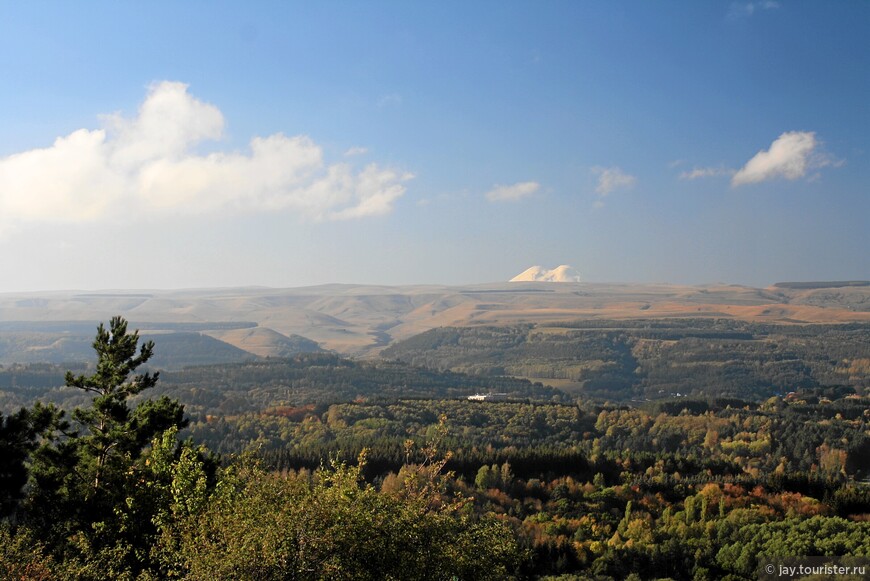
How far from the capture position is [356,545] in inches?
1080

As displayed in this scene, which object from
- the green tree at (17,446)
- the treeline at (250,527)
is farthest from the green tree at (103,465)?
the green tree at (17,446)

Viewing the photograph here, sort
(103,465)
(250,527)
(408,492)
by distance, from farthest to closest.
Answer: (103,465), (408,492), (250,527)

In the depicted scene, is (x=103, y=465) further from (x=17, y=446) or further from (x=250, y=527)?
(x=250, y=527)

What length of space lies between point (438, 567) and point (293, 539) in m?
5.88

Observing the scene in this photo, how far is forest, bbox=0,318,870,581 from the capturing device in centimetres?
2847

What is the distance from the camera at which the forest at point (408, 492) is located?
93.4 ft

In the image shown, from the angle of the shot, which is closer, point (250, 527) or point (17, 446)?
point (250, 527)

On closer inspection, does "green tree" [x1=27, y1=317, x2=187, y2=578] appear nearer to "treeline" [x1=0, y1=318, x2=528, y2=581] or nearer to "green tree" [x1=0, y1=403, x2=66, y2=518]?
"treeline" [x1=0, y1=318, x2=528, y2=581]

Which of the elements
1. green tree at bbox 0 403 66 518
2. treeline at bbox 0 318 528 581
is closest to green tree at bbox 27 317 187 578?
treeline at bbox 0 318 528 581

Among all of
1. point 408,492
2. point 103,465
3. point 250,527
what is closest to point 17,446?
point 103,465

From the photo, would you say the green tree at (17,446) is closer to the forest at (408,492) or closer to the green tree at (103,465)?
the forest at (408,492)

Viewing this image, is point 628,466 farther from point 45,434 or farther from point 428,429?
point 45,434

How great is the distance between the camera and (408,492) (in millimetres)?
31188

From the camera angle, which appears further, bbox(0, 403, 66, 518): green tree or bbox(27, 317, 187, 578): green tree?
A: bbox(0, 403, 66, 518): green tree
